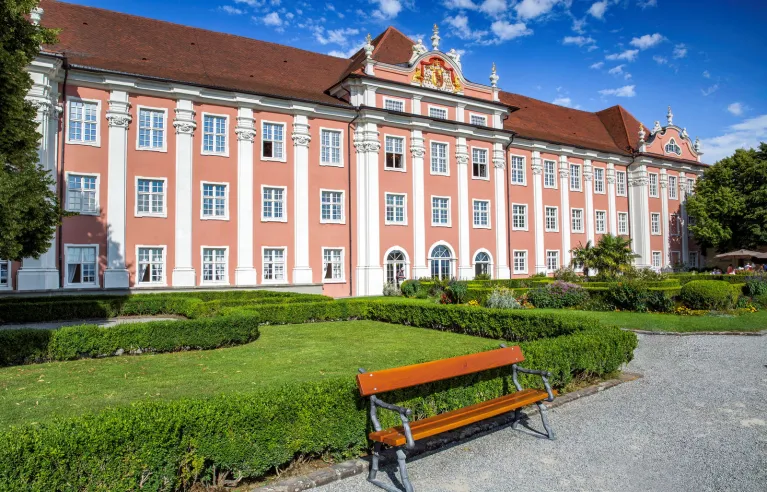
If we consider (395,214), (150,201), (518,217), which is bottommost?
(395,214)

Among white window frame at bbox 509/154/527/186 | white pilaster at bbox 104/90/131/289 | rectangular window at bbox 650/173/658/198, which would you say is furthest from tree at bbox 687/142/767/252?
white pilaster at bbox 104/90/131/289

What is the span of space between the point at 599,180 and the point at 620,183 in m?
2.71

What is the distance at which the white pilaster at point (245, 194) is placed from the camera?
81.3 ft

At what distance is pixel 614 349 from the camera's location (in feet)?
28.8

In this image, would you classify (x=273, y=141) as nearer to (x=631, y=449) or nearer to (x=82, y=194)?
(x=82, y=194)

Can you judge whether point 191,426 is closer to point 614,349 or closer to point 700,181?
point 614,349

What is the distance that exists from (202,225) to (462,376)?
20192 mm

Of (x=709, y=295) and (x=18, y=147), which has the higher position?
(x=18, y=147)

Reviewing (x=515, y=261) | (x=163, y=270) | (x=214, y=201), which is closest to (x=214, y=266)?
(x=163, y=270)

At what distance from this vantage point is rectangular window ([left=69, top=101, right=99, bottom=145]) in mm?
22047

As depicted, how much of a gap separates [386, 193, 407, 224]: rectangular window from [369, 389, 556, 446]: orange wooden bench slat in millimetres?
22555

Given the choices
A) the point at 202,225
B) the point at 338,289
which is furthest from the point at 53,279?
the point at 338,289

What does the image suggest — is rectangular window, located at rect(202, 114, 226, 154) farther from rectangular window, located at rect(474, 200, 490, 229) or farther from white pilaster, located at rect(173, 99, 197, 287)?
rectangular window, located at rect(474, 200, 490, 229)

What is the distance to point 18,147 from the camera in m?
10.5
